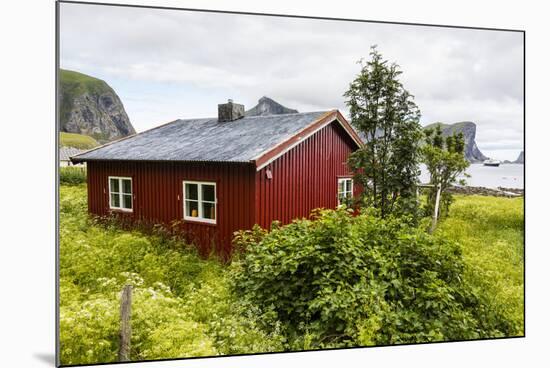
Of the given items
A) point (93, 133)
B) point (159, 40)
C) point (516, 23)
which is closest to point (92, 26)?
point (159, 40)

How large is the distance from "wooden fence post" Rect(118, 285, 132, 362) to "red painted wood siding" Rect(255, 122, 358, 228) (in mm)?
1941

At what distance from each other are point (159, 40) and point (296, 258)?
96.8 inches

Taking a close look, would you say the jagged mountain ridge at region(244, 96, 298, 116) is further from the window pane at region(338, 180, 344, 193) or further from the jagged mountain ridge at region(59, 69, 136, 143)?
the jagged mountain ridge at region(59, 69, 136, 143)

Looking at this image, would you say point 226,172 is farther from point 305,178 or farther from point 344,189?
point 344,189

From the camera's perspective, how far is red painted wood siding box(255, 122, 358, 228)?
18.4 ft

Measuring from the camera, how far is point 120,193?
19.4 feet

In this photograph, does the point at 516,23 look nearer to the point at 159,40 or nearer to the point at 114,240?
the point at 159,40

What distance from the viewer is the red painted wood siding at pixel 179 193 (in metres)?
5.48

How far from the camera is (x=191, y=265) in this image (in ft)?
17.3

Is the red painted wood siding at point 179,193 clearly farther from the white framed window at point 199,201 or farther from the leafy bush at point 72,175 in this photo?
the leafy bush at point 72,175

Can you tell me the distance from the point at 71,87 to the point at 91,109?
243 millimetres

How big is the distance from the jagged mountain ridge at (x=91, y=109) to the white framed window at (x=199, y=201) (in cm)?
123

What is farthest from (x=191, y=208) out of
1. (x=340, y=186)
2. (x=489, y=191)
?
(x=489, y=191)

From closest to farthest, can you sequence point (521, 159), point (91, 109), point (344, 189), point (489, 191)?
point (91, 109) → point (521, 159) → point (489, 191) → point (344, 189)
